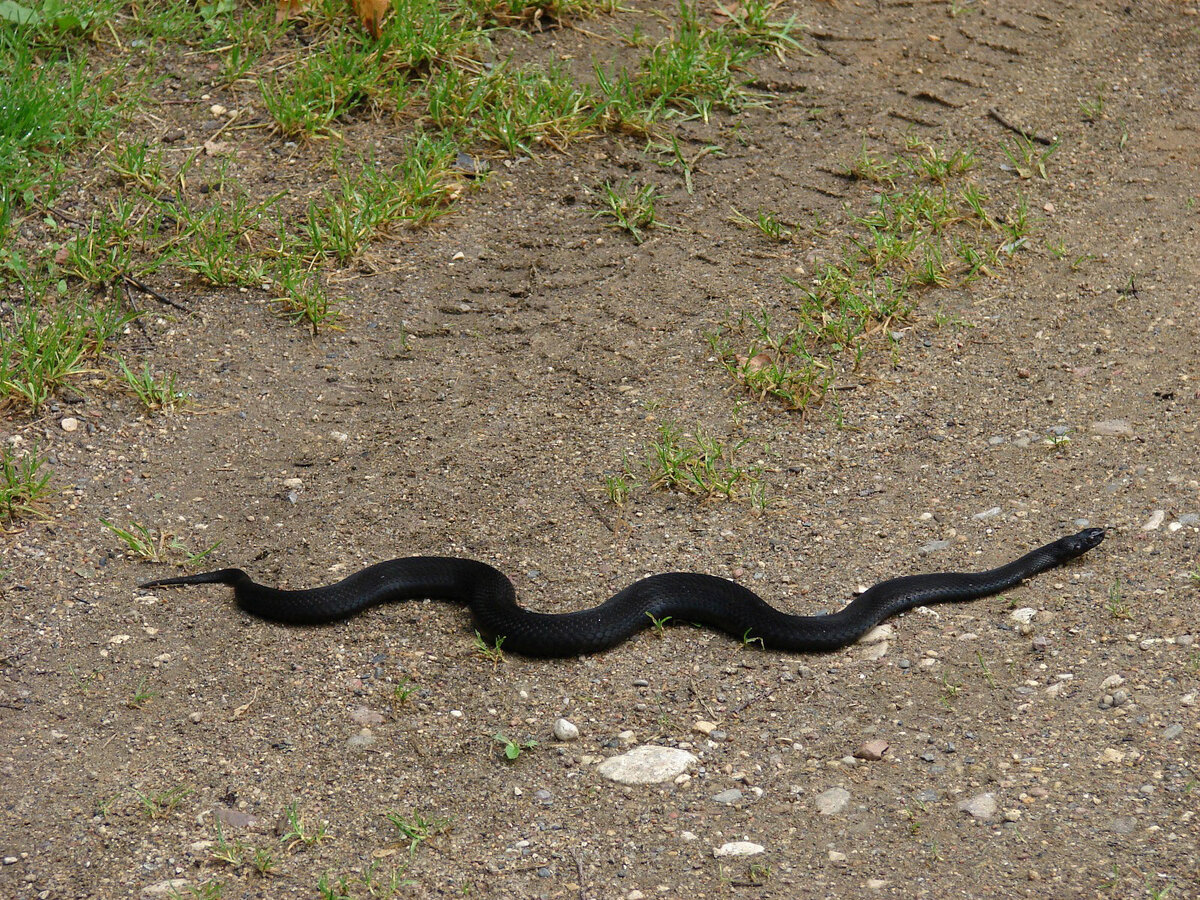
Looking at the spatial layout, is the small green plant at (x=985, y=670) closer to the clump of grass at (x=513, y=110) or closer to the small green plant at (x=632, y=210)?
the small green plant at (x=632, y=210)

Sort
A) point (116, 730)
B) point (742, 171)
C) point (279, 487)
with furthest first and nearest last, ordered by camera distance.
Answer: point (742, 171) → point (279, 487) → point (116, 730)

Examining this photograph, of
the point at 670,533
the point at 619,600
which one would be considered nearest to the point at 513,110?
the point at 670,533

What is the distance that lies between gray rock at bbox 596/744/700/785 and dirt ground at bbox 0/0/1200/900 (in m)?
0.04

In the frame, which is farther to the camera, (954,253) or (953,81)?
(953,81)

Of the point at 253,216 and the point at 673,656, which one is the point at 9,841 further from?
the point at 253,216

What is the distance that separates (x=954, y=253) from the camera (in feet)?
18.1

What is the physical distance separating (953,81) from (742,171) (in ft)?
4.69

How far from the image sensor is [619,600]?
3889 millimetres

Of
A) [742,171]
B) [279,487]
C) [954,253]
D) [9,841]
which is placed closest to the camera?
[9,841]

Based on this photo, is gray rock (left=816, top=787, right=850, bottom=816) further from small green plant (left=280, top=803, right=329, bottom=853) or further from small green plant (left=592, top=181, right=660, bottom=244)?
small green plant (left=592, top=181, right=660, bottom=244)

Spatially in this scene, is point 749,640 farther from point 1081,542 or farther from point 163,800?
point 163,800

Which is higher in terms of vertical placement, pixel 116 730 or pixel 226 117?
pixel 226 117

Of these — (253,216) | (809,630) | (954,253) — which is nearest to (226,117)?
(253,216)

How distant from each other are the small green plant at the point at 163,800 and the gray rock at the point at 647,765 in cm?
116
